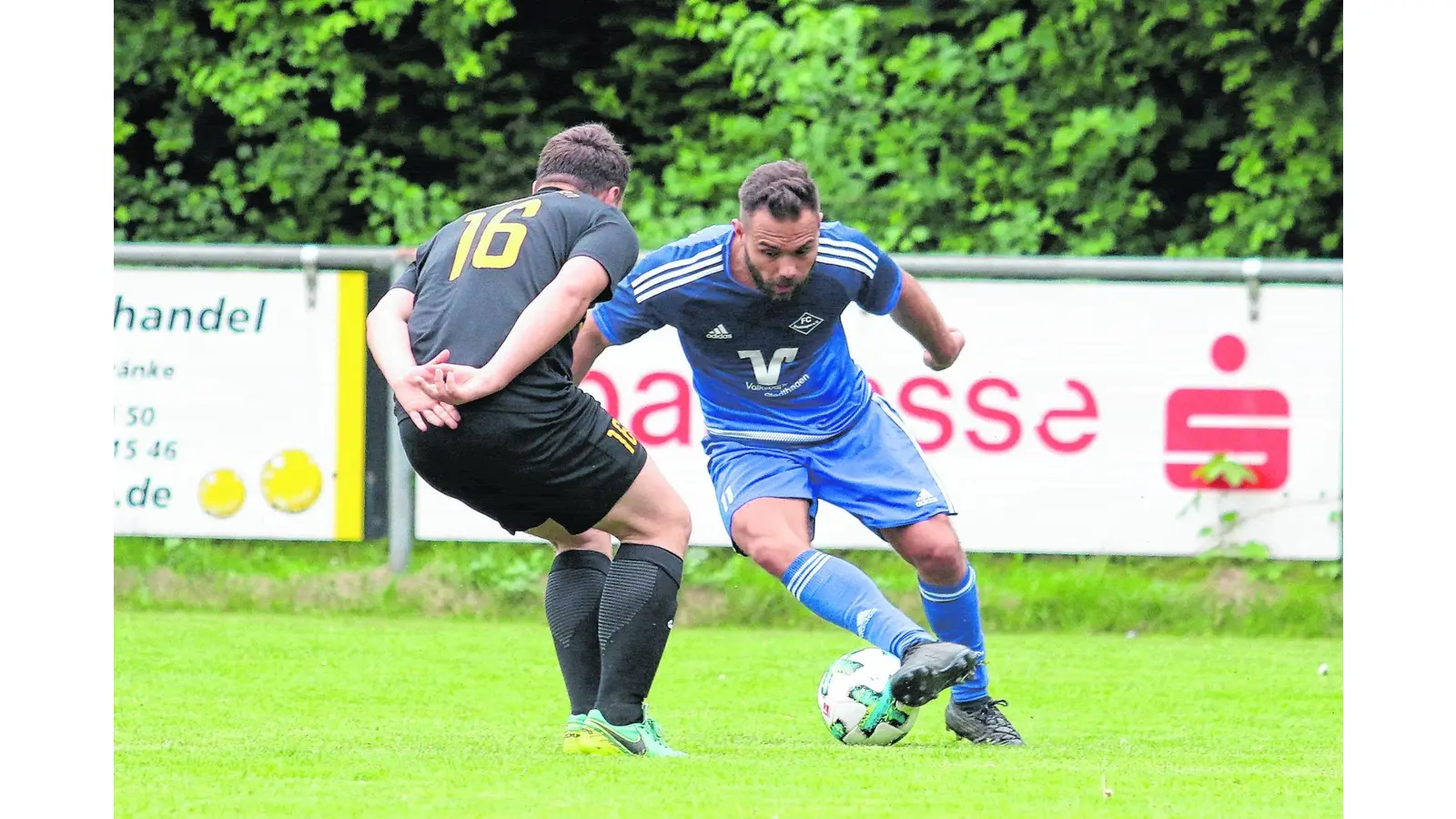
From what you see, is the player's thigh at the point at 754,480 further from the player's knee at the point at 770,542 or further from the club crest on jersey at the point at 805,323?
the club crest on jersey at the point at 805,323

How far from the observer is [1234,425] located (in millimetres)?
9344

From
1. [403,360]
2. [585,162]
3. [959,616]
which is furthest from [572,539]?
[959,616]

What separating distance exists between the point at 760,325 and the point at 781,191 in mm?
529

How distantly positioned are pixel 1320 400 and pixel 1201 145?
3.72m

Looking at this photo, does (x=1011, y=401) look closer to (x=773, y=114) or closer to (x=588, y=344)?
(x=773, y=114)

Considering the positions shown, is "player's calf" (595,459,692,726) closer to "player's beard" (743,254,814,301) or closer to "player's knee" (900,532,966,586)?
"player's beard" (743,254,814,301)

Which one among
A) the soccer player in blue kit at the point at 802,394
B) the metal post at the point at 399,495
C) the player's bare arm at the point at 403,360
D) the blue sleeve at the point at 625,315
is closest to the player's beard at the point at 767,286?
the soccer player in blue kit at the point at 802,394

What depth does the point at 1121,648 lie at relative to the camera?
8875 millimetres

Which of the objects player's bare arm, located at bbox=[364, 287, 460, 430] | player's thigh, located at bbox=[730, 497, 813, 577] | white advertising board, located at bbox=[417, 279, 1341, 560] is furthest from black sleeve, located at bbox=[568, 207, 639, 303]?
white advertising board, located at bbox=[417, 279, 1341, 560]

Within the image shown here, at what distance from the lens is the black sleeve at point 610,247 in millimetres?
5102
